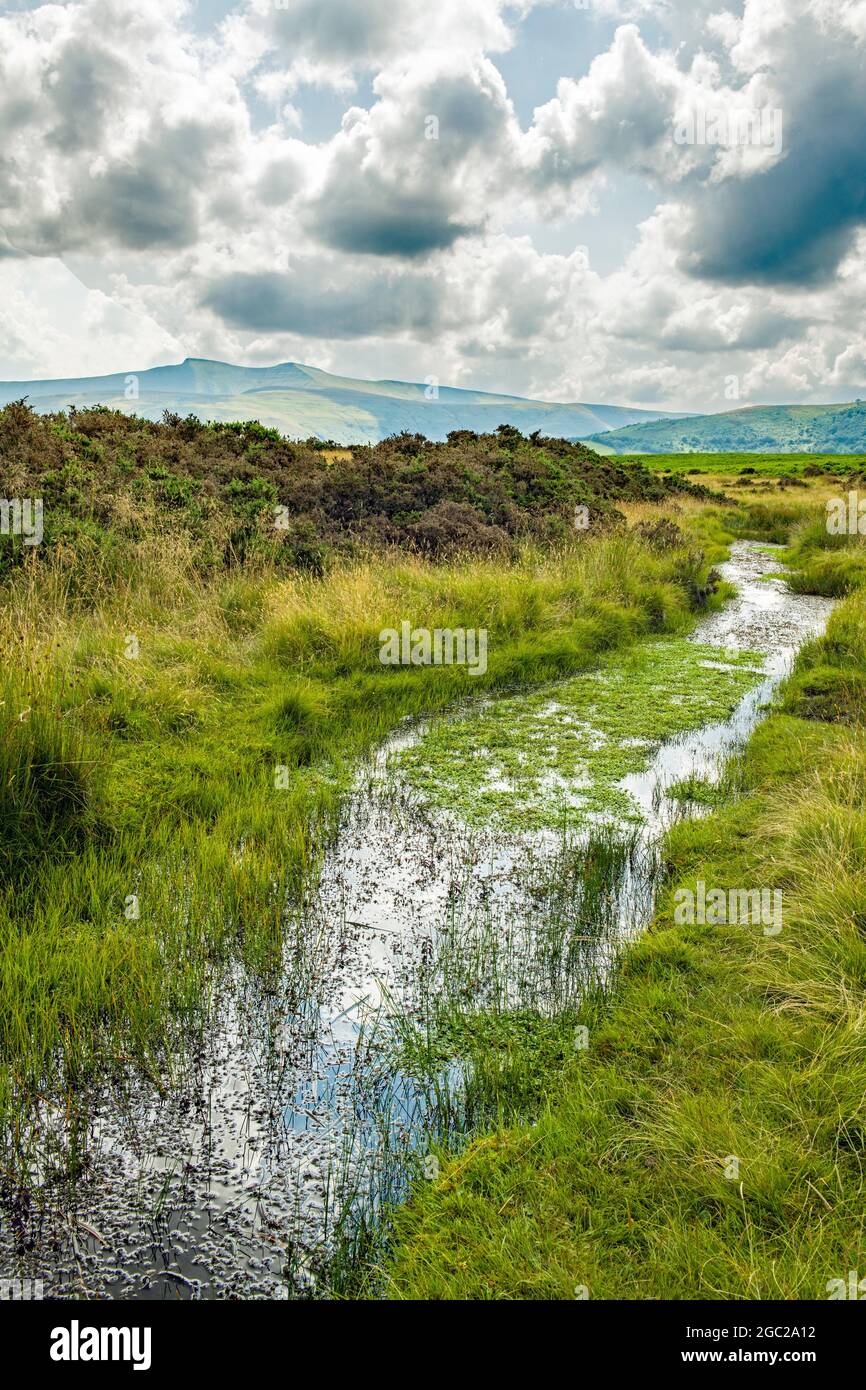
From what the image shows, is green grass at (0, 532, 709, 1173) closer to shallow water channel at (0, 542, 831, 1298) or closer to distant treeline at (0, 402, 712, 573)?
shallow water channel at (0, 542, 831, 1298)

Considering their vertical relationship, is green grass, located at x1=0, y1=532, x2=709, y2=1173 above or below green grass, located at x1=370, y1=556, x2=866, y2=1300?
above

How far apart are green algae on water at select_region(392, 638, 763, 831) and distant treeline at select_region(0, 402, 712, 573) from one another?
5.28m

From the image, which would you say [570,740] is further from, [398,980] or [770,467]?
[770,467]

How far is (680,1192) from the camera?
2.85 metres

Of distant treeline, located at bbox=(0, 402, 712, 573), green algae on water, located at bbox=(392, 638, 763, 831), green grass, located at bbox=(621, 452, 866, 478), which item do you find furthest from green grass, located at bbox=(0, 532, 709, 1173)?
green grass, located at bbox=(621, 452, 866, 478)

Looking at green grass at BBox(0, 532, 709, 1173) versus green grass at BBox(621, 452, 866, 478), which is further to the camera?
green grass at BBox(621, 452, 866, 478)

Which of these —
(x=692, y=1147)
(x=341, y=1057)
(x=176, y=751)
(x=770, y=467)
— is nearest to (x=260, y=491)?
(x=176, y=751)

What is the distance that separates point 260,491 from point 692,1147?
14.7m

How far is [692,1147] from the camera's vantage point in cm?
300

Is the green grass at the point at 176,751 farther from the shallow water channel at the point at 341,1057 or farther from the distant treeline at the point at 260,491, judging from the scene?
the distant treeline at the point at 260,491

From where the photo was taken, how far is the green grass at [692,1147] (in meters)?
2.54

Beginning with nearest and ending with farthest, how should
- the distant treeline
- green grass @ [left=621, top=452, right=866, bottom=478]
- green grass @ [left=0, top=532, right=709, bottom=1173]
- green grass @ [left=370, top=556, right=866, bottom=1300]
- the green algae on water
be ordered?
1. green grass @ [left=370, top=556, right=866, bottom=1300]
2. green grass @ [left=0, top=532, right=709, bottom=1173]
3. the green algae on water
4. the distant treeline
5. green grass @ [left=621, top=452, right=866, bottom=478]

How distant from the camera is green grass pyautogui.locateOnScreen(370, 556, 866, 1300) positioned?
2.54 metres
